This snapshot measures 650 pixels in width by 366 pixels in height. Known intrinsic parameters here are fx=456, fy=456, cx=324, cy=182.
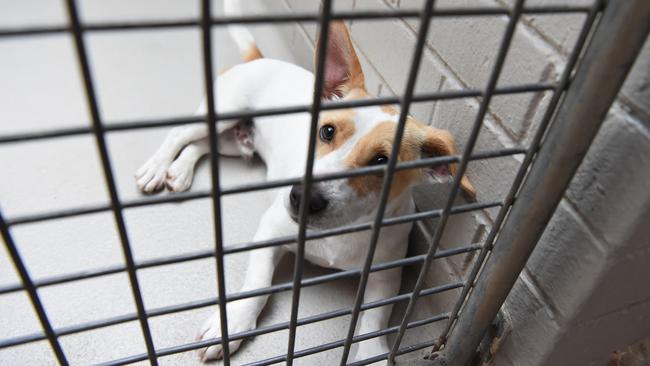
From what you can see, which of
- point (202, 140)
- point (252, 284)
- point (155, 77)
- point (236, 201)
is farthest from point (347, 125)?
point (155, 77)

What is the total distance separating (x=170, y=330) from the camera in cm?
125

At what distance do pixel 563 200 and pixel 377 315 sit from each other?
2.02 feet

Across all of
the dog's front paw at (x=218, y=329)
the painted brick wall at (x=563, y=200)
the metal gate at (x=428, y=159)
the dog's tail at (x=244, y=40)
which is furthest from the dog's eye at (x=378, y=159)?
the dog's tail at (x=244, y=40)

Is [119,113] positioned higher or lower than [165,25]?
higher

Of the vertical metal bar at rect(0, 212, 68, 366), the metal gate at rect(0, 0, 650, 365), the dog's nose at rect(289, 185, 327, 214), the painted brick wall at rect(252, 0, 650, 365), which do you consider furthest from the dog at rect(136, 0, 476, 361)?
the vertical metal bar at rect(0, 212, 68, 366)

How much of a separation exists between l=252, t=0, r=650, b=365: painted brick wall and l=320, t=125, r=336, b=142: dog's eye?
0.31 meters

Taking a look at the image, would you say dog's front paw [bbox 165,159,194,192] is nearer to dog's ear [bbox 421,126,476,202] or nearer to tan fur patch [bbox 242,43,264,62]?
tan fur patch [bbox 242,43,264,62]

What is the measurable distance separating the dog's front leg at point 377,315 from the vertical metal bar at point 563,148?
0.32 metres

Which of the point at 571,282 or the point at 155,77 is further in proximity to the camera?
the point at 155,77

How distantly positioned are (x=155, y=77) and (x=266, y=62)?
0.73 metres

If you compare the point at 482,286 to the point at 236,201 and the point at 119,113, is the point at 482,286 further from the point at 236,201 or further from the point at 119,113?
the point at 119,113

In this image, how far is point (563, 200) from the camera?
0.84m

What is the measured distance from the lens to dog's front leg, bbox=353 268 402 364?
1.23 m

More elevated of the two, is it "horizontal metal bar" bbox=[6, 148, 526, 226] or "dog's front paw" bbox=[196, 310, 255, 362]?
"dog's front paw" bbox=[196, 310, 255, 362]
